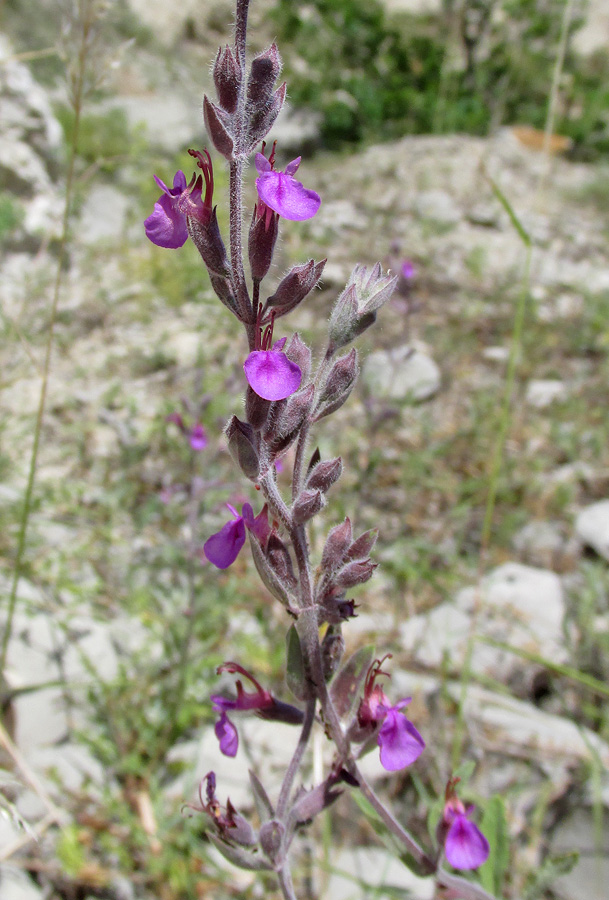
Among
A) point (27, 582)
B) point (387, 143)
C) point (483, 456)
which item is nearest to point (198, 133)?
point (387, 143)

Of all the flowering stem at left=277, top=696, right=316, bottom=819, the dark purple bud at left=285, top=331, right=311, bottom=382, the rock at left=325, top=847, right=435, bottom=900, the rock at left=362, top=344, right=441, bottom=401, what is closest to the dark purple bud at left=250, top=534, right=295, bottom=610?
the flowering stem at left=277, top=696, right=316, bottom=819

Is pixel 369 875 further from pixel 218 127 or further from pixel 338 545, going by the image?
pixel 218 127

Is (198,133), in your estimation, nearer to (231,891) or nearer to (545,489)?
(545,489)

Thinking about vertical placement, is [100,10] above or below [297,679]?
above

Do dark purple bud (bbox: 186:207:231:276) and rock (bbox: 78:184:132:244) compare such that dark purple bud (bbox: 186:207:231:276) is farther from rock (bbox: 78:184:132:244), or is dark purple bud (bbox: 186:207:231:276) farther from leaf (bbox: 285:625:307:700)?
rock (bbox: 78:184:132:244)

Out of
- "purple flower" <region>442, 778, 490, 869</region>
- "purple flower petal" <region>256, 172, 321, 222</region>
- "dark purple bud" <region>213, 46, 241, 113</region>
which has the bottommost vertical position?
"purple flower" <region>442, 778, 490, 869</region>
